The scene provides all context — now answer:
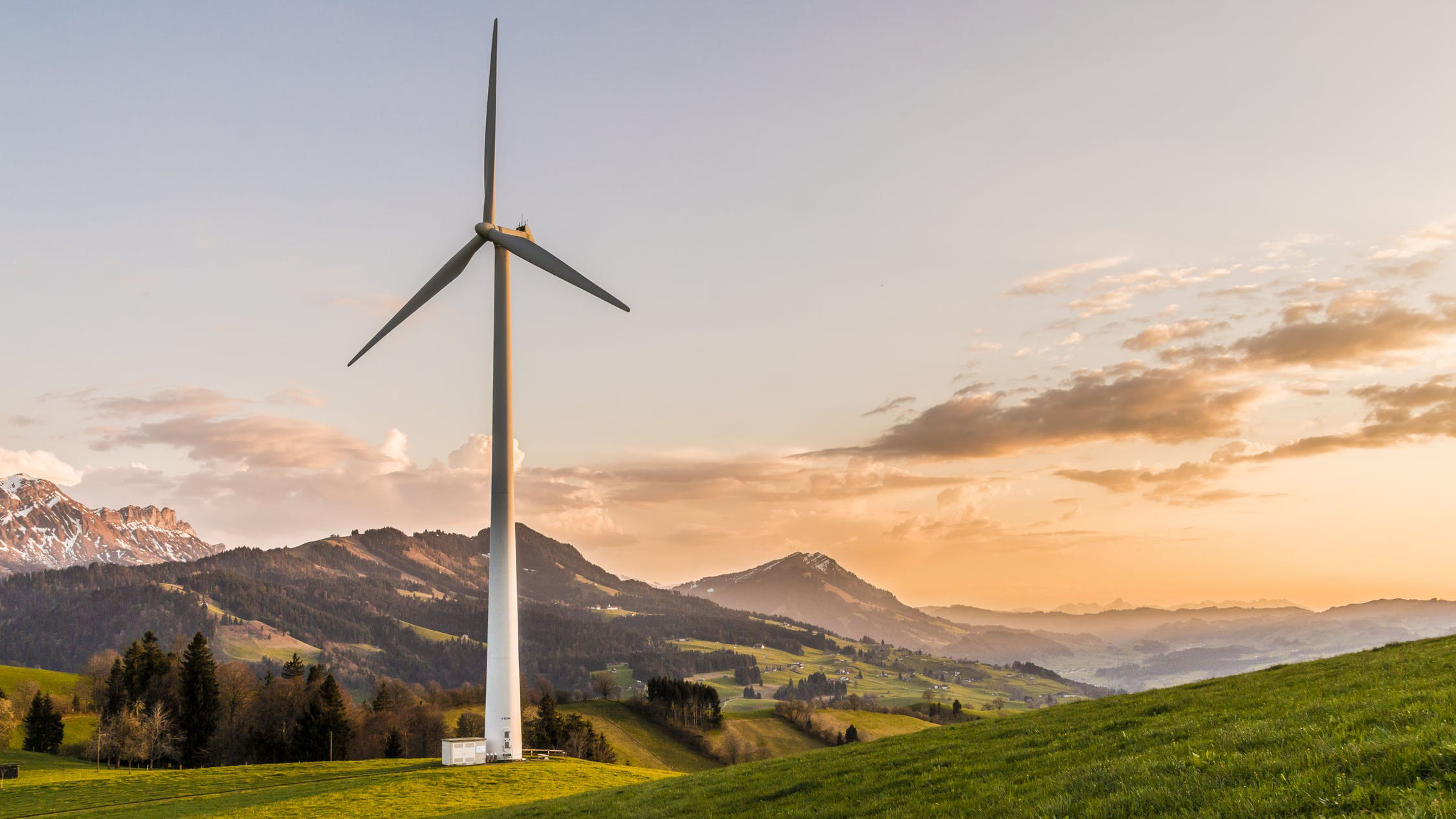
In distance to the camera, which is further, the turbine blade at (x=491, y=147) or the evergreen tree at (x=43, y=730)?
the evergreen tree at (x=43, y=730)

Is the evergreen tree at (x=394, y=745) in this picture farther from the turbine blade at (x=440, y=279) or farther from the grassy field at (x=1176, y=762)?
the grassy field at (x=1176, y=762)

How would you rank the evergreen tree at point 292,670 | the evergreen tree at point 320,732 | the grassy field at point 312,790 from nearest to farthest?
the grassy field at point 312,790
the evergreen tree at point 320,732
the evergreen tree at point 292,670

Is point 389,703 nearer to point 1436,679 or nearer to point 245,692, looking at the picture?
point 245,692

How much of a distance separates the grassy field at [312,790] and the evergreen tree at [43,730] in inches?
3211

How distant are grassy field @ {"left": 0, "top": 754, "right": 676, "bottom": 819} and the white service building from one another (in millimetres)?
1178

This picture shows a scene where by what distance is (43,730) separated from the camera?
481 ft

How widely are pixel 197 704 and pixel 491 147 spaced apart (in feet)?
339

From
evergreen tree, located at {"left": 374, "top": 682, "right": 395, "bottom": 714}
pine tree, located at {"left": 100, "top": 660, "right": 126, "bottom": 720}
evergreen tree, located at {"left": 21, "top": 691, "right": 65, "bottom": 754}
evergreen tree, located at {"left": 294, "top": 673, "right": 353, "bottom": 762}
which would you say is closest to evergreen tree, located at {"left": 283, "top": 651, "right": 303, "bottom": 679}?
evergreen tree, located at {"left": 374, "top": 682, "right": 395, "bottom": 714}

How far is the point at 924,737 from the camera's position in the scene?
37938mm

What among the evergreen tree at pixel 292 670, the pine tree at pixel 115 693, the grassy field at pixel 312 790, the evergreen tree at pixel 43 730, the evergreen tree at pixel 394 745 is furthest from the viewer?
the evergreen tree at pixel 292 670

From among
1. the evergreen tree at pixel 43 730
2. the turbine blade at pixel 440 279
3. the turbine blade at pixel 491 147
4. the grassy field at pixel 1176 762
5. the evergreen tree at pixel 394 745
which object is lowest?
the evergreen tree at pixel 394 745

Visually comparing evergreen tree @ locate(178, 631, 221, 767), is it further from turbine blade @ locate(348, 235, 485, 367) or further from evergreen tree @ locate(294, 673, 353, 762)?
turbine blade @ locate(348, 235, 485, 367)

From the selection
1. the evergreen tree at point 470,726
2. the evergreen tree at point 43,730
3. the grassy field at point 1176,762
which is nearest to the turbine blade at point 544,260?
the grassy field at point 1176,762

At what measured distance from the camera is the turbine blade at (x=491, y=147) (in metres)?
81.4
